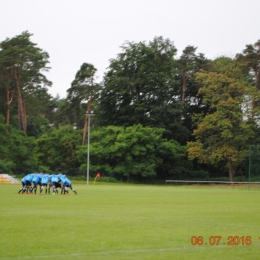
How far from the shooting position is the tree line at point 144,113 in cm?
6562

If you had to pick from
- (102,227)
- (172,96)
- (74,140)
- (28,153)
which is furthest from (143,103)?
(102,227)

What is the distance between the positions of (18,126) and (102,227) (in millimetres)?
69500

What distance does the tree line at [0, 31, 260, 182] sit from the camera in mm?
65625
